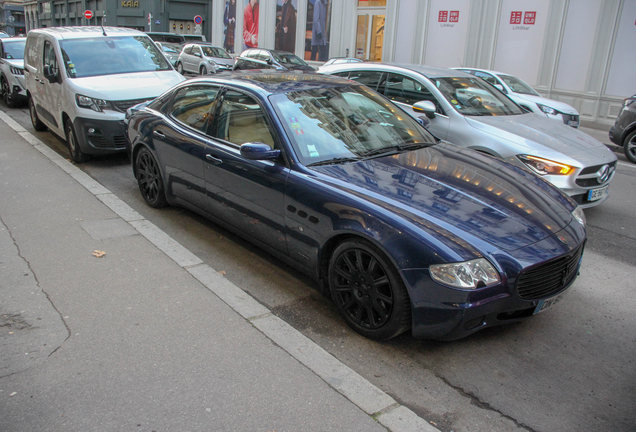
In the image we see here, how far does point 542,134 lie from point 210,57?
2152 cm

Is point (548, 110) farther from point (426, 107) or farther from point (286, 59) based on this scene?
point (286, 59)

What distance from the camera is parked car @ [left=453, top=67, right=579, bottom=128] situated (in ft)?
42.3

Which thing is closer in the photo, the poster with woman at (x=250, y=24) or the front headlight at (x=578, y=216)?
the front headlight at (x=578, y=216)

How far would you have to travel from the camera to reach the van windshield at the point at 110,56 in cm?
850

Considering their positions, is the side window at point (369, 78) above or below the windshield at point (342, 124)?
above

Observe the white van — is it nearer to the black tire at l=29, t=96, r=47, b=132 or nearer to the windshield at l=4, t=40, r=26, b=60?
the black tire at l=29, t=96, r=47, b=132

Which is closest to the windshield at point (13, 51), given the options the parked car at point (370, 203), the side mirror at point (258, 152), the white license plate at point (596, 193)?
the parked car at point (370, 203)

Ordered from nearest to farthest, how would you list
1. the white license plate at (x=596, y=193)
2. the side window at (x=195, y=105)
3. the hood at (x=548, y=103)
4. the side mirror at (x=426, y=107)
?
the side window at (x=195, y=105) → the white license plate at (x=596, y=193) → the side mirror at (x=426, y=107) → the hood at (x=548, y=103)

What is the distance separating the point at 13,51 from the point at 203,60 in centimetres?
1084

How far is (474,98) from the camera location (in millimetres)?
7188

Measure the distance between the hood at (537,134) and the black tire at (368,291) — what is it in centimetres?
337

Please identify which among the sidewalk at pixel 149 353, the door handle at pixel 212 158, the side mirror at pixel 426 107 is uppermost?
the side mirror at pixel 426 107

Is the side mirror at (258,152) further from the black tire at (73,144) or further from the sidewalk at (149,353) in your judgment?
the black tire at (73,144)

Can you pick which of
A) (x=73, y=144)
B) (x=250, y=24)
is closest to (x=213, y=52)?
(x=250, y=24)
